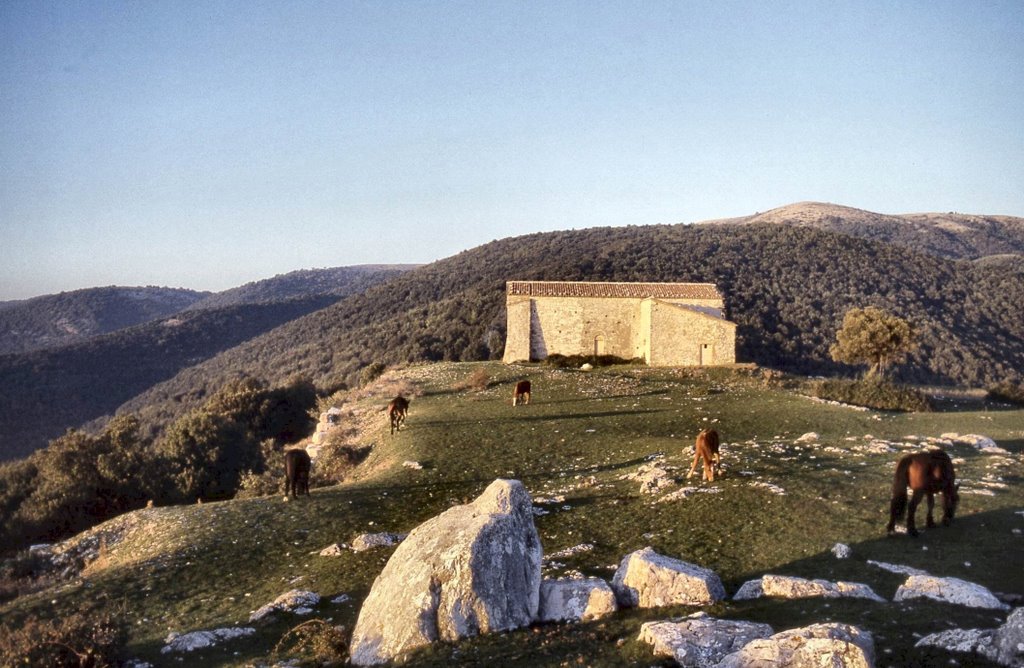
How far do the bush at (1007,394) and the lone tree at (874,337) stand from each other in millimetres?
4224

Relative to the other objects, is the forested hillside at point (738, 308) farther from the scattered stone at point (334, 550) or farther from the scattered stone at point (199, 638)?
the scattered stone at point (199, 638)

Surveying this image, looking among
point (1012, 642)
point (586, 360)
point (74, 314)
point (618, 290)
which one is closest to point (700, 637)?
point (1012, 642)

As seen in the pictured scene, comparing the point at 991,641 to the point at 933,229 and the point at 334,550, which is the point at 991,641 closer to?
the point at 334,550

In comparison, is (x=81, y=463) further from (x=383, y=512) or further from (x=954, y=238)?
(x=954, y=238)

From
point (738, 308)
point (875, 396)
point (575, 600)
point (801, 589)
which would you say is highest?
point (738, 308)

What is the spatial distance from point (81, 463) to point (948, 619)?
30.1 metres

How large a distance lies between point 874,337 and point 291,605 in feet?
110

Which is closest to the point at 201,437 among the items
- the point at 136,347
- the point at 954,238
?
the point at 136,347

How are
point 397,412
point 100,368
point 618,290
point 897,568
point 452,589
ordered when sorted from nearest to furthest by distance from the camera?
1. point 452,589
2. point 897,568
3. point 397,412
4. point 618,290
5. point 100,368

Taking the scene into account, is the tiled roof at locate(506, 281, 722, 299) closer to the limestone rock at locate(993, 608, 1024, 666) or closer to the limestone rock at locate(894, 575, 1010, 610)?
the limestone rock at locate(894, 575, 1010, 610)

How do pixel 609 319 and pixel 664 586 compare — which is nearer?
pixel 664 586

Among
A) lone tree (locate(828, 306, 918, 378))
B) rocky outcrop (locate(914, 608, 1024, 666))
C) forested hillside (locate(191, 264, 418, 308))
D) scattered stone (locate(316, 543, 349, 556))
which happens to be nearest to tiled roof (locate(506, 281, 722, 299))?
lone tree (locate(828, 306, 918, 378))

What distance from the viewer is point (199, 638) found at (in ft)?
31.2

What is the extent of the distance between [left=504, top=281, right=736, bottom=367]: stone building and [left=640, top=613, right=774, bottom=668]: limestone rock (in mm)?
37267
